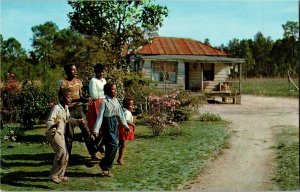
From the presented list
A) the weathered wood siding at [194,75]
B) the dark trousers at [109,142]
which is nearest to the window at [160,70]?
the weathered wood siding at [194,75]

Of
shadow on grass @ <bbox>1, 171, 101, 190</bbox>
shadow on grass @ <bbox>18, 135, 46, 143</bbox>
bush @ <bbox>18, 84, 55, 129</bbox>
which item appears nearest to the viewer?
shadow on grass @ <bbox>1, 171, 101, 190</bbox>

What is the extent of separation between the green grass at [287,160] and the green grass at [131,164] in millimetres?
1288

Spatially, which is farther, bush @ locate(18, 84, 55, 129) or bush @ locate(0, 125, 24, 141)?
bush @ locate(18, 84, 55, 129)

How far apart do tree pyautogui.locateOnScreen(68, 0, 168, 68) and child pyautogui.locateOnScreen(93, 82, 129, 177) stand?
54.6 feet

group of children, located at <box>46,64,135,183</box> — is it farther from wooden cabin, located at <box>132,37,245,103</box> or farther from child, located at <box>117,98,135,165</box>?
wooden cabin, located at <box>132,37,245,103</box>

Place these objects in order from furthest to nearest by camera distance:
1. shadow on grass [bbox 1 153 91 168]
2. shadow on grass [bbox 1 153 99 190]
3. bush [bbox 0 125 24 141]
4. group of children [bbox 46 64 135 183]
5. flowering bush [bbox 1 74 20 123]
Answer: flowering bush [bbox 1 74 20 123] < bush [bbox 0 125 24 141] < shadow on grass [bbox 1 153 91 168] < group of children [bbox 46 64 135 183] < shadow on grass [bbox 1 153 99 190]

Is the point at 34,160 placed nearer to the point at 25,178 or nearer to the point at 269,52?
the point at 25,178

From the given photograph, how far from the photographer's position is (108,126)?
23.3 ft

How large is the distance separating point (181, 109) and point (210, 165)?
623 cm

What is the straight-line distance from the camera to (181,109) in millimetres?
14344

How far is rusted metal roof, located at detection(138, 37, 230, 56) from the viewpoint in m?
28.3

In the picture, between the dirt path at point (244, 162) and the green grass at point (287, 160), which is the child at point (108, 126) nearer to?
the dirt path at point (244, 162)

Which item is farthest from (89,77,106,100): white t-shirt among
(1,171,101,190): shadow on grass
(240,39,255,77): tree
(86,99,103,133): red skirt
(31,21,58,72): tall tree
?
(240,39,255,77): tree

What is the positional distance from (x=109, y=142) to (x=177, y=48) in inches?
894
